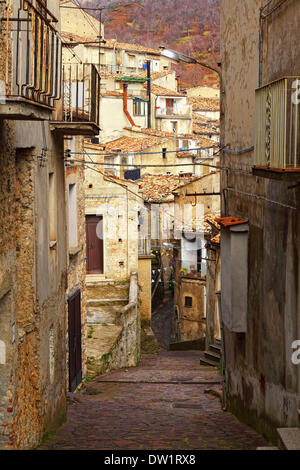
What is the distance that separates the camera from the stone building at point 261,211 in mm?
7543

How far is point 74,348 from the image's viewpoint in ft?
49.2

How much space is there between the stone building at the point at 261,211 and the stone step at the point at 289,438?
369 mm

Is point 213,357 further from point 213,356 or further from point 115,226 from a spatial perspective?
point 115,226

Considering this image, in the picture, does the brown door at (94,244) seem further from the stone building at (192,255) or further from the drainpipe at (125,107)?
the drainpipe at (125,107)

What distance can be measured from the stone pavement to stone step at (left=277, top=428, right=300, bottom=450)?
1.62 m

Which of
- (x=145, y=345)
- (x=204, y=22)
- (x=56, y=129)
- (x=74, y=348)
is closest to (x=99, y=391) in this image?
(x=74, y=348)

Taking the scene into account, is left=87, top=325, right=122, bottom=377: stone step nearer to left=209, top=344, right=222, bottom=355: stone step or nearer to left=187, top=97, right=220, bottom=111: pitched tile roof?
left=209, top=344, right=222, bottom=355: stone step

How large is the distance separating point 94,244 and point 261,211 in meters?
16.9

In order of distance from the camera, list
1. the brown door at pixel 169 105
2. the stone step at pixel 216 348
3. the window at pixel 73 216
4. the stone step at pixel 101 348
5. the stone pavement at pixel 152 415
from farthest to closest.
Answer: the brown door at pixel 169 105, the stone step at pixel 216 348, the stone step at pixel 101 348, the window at pixel 73 216, the stone pavement at pixel 152 415

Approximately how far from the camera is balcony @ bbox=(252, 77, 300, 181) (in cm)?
679

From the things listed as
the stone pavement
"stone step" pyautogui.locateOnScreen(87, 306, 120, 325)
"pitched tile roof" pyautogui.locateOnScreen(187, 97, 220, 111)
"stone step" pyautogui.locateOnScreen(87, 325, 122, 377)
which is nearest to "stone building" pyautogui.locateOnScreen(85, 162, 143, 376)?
"stone step" pyautogui.locateOnScreen(87, 306, 120, 325)

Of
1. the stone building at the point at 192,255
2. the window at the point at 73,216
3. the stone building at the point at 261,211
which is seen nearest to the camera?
the stone building at the point at 261,211

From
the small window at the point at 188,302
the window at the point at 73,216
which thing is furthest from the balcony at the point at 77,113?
the small window at the point at 188,302

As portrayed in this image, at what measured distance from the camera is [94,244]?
26203mm
